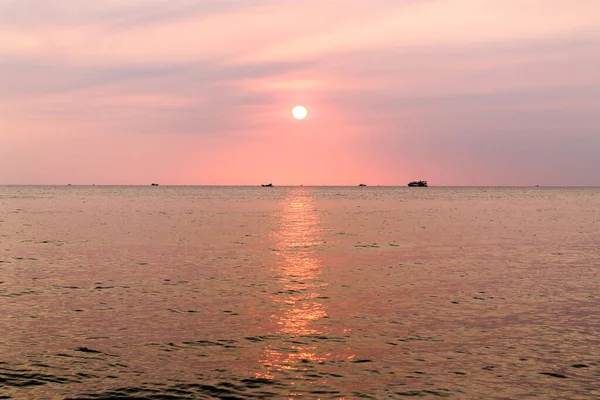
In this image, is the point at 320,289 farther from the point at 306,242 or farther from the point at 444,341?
the point at 306,242

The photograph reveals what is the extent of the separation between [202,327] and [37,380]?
7.97 m

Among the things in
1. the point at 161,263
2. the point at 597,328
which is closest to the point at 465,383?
the point at 597,328

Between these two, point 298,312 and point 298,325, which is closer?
point 298,325

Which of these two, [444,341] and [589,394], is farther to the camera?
[444,341]

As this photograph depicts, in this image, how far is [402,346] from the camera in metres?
22.2

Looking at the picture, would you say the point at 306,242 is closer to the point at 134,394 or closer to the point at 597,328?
the point at 597,328

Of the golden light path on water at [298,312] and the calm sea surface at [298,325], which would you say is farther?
the golden light path on water at [298,312]

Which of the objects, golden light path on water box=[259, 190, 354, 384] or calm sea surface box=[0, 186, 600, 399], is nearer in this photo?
calm sea surface box=[0, 186, 600, 399]

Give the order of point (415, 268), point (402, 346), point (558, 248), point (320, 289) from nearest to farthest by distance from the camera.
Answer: point (402, 346) → point (320, 289) → point (415, 268) → point (558, 248)

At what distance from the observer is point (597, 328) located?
24859 mm

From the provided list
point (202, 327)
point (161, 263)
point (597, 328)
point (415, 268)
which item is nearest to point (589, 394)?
point (597, 328)

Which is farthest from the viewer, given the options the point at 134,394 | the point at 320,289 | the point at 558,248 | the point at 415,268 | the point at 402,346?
the point at 558,248

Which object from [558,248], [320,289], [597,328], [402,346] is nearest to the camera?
[402,346]

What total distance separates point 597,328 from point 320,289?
15.3 metres
